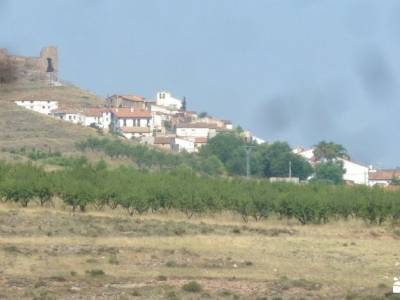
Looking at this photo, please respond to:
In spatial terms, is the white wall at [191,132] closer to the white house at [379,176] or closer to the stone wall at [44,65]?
the stone wall at [44,65]

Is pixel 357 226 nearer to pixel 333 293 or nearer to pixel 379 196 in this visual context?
pixel 379 196

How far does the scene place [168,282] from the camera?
1137 inches

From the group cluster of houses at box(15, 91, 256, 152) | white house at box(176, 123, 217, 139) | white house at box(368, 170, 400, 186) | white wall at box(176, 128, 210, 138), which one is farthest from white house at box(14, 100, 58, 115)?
white house at box(368, 170, 400, 186)

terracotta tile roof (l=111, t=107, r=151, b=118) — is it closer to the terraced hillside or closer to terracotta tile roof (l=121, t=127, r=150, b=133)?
terracotta tile roof (l=121, t=127, r=150, b=133)

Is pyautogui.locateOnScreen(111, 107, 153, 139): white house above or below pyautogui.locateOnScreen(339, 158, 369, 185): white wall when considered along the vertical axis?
above

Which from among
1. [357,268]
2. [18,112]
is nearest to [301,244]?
[357,268]

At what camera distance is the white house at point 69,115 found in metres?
138

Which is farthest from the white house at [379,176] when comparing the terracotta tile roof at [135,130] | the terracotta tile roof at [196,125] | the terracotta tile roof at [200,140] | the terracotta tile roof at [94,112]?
the terracotta tile roof at [196,125]

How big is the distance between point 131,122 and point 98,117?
18194 millimetres

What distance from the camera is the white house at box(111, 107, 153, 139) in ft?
519

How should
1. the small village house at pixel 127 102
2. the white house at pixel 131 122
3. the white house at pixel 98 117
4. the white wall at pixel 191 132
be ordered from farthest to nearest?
the small village house at pixel 127 102 → the white wall at pixel 191 132 → the white house at pixel 131 122 → the white house at pixel 98 117

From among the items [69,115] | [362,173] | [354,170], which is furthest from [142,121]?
[362,173]

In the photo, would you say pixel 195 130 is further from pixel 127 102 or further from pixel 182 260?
pixel 182 260

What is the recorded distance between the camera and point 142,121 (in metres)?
170
